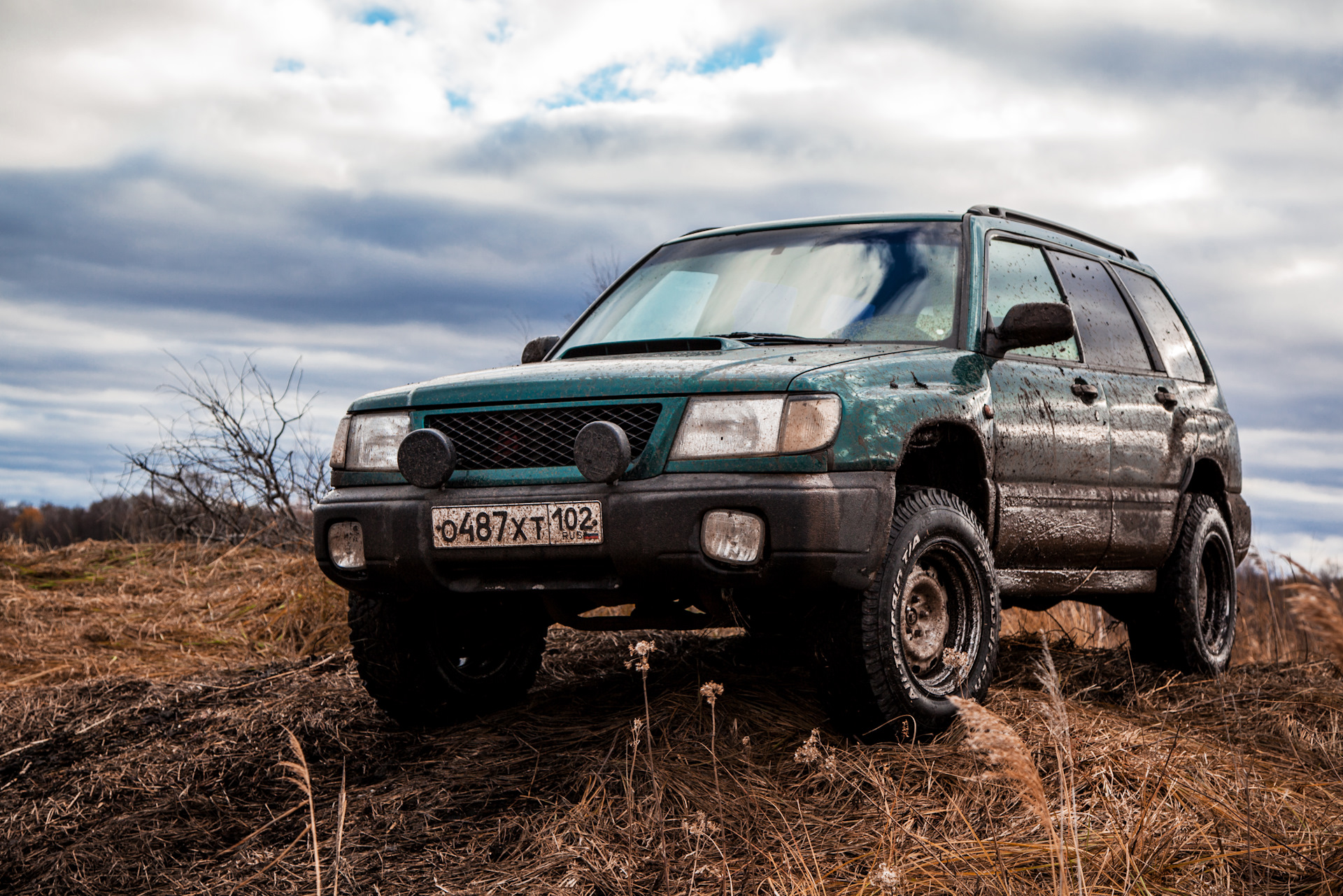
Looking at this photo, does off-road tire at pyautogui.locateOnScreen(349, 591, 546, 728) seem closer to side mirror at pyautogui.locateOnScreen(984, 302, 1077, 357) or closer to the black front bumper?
the black front bumper

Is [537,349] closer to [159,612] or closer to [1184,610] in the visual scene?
[1184,610]

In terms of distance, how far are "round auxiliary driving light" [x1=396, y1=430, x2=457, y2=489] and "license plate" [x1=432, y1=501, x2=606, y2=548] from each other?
108 millimetres

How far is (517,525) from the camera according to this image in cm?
372

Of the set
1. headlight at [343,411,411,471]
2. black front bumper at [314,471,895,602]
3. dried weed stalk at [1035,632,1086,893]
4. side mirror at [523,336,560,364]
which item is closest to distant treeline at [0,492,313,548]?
side mirror at [523,336,560,364]

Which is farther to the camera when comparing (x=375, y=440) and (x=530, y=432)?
(x=375, y=440)

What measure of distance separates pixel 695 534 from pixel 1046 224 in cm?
301

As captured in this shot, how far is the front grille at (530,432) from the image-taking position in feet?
12.2

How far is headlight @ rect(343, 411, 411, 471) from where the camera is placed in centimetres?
413

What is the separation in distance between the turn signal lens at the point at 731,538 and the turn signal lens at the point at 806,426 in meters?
0.22

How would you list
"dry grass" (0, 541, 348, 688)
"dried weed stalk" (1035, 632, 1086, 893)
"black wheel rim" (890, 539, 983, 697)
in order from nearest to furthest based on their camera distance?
"dried weed stalk" (1035, 632, 1086, 893), "black wheel rim" (890, 539, 983, 697), "dry grass" (0, 541, 348, 688)

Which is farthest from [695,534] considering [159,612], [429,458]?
[159,612]

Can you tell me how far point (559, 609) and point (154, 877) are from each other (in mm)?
1366

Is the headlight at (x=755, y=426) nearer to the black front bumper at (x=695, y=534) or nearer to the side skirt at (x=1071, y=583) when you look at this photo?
the black front bumper at (x=695, y=534)

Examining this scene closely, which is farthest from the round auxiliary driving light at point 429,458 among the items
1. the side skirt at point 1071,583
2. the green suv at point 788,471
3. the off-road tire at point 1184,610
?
the off-road tire at point 1184,610
